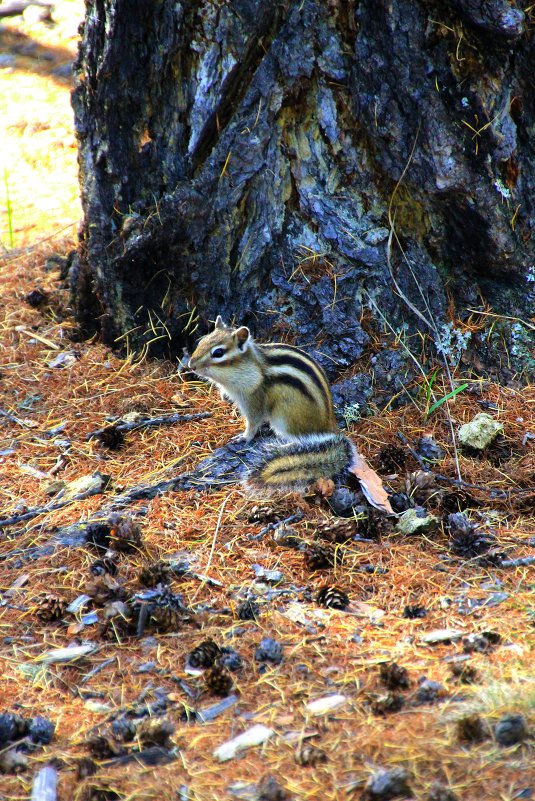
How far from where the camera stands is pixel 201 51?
13.8 feet

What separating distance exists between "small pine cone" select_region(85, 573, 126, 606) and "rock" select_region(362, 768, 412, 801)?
1279mm

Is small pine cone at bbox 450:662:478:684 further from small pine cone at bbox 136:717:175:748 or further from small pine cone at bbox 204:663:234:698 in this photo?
small pine cone at bbox 136:717:175:748

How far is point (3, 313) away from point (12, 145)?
3.04 m

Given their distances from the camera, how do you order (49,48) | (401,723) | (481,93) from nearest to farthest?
(401,723) < (481,93) < (49,48)

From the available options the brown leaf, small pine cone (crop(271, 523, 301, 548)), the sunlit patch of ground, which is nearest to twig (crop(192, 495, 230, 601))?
small pine cone (crop(271, 523, 301, 548))

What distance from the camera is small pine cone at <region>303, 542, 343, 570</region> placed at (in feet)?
10.9

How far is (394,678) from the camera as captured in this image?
2580 mm

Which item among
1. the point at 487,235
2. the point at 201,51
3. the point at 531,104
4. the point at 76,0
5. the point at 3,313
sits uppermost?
the point at 76,0

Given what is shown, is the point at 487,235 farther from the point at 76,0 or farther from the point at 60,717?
the point at 76,0

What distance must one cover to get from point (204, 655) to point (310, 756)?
0.59 m

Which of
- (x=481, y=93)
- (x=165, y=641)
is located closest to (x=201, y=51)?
(x=481, y=93)

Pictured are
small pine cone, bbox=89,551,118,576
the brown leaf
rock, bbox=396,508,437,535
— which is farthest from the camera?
the brown leaf

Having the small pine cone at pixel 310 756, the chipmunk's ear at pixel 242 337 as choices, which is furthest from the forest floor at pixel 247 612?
the chipmunk's ear at pixel 242 337

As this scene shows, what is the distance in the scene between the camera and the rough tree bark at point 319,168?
409cm
